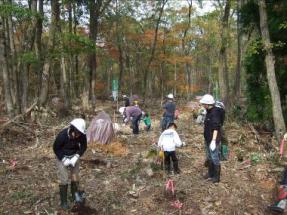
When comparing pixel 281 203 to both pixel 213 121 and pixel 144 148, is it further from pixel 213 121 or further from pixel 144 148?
pixel 144 148

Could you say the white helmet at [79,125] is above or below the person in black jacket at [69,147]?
above

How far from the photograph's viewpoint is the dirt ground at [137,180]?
8680mm

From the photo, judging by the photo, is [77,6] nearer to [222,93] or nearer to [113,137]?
[222,93]

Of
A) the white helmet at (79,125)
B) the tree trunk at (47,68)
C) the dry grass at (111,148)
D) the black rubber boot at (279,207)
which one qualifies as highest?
the tree trunk at (47,68)

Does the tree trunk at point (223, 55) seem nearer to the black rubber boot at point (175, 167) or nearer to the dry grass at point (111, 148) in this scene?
the dry grass at point (111, 148)

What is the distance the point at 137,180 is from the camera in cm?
1013

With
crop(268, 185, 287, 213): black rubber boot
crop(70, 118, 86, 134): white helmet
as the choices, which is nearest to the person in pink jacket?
crop(268, 185, 287, 213): black rubber boot

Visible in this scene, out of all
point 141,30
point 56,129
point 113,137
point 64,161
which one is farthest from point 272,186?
point 141,30

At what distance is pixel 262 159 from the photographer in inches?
469

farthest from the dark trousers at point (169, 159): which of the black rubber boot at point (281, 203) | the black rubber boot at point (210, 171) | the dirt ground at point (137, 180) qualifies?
the black rubber boot at point (281, 203)

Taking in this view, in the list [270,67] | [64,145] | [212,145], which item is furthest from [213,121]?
[270,67]

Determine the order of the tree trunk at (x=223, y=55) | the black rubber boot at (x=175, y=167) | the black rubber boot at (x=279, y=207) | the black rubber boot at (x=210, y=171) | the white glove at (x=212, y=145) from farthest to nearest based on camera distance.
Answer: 1. the tree trunk at (x=223, y=55)
2. the black rubber boot at (x=175, y=167)
3. the black rubber boot at (x=210, y=171)
4. the white glove at (x=212, y=145)
5. the black rubber boot at (x=279, y=207)

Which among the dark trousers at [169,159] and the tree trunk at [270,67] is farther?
the tree trunk at [270,67]

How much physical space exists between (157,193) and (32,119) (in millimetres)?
10342
